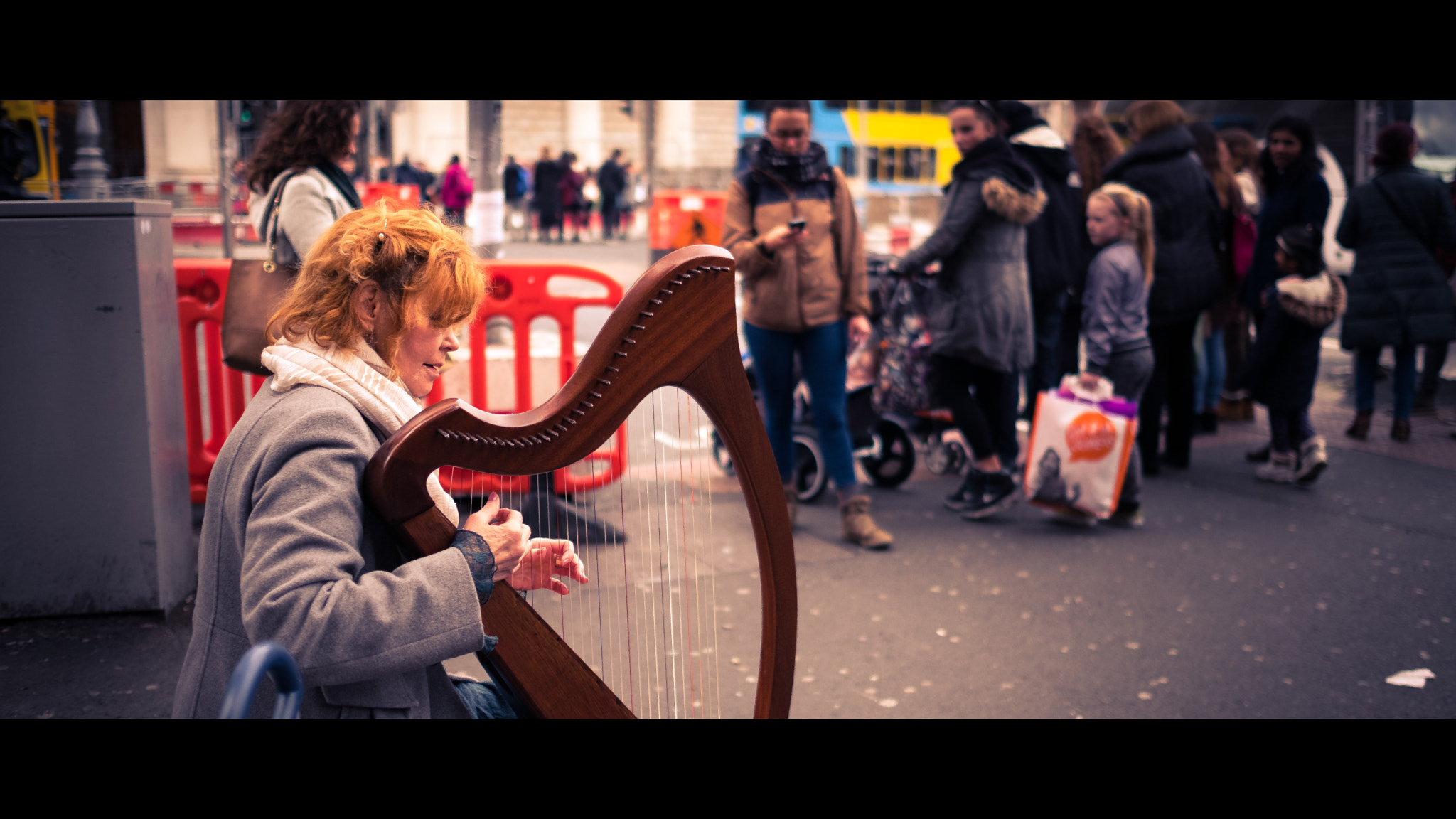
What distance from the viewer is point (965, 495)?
227 inches

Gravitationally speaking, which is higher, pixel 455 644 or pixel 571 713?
pixel 455 644

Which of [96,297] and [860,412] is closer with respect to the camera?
[96,297]

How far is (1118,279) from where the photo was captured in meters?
5.46

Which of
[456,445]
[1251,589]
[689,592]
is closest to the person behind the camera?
[456,445]

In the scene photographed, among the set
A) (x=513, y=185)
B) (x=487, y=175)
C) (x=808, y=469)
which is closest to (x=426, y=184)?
(x=513, y=185)

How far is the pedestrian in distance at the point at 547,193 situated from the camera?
875 inches

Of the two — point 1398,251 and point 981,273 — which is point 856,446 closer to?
point 981,273

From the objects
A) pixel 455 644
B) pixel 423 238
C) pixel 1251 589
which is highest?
pixel 423 238

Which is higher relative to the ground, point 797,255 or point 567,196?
point 567,196

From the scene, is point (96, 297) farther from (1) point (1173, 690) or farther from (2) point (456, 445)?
(1) point (1173, 690)

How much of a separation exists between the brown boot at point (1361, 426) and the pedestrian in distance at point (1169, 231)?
194cm

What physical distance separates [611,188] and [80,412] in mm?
20682
